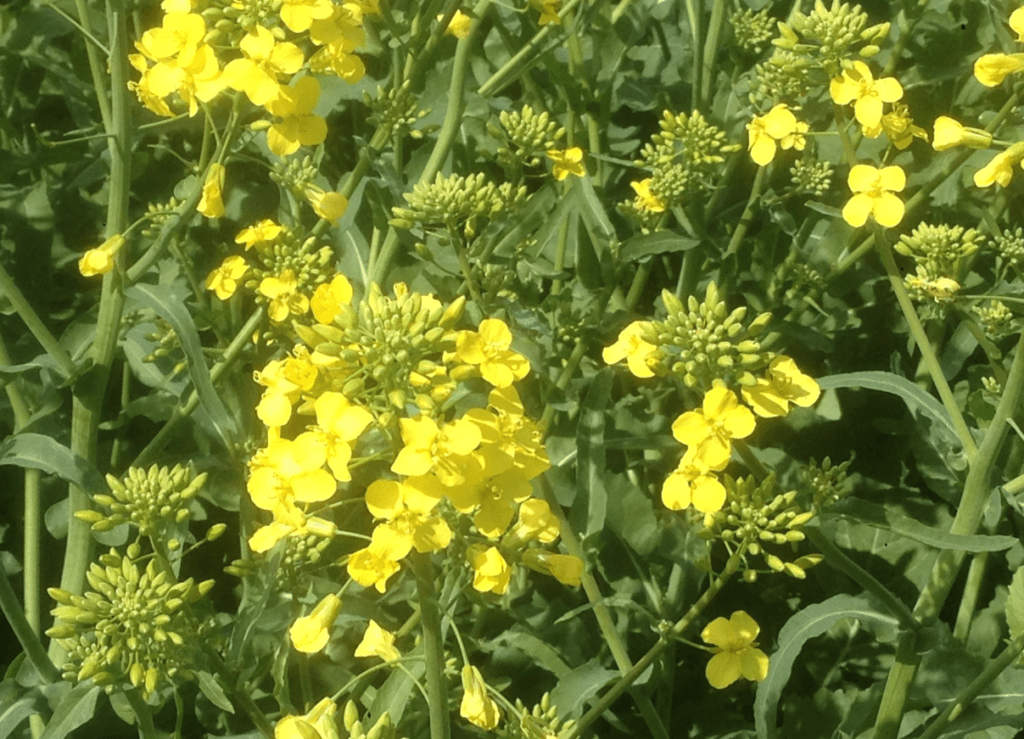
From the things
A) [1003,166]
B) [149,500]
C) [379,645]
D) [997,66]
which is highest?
[997,66]

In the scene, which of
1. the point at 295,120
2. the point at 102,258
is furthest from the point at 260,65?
the point at 102,258

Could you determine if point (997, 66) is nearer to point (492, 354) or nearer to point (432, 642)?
point (492, 354)

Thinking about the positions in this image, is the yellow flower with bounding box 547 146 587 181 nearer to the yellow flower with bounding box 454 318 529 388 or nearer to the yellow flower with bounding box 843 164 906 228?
the yellow flower with bounding box 843 164 906 228

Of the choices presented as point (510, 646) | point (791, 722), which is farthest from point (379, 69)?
point (791, 722)

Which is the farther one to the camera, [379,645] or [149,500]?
[149,500]

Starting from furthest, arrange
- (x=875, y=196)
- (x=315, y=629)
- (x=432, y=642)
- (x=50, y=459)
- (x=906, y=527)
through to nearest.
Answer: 1. (x=875, y=196)
2. (x=50, y=459)
3. (x=906, y=527)
4. (x=315, y=629)
5. (x=432, y=642)

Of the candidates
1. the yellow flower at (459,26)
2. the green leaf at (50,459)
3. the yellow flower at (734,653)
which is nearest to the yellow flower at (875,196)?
the yellow flower at (734,653)

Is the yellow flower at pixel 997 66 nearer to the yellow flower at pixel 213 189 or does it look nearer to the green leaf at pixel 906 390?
the green leaf at pixel 906 390

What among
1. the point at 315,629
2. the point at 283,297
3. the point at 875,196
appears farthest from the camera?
the point at 283,297
